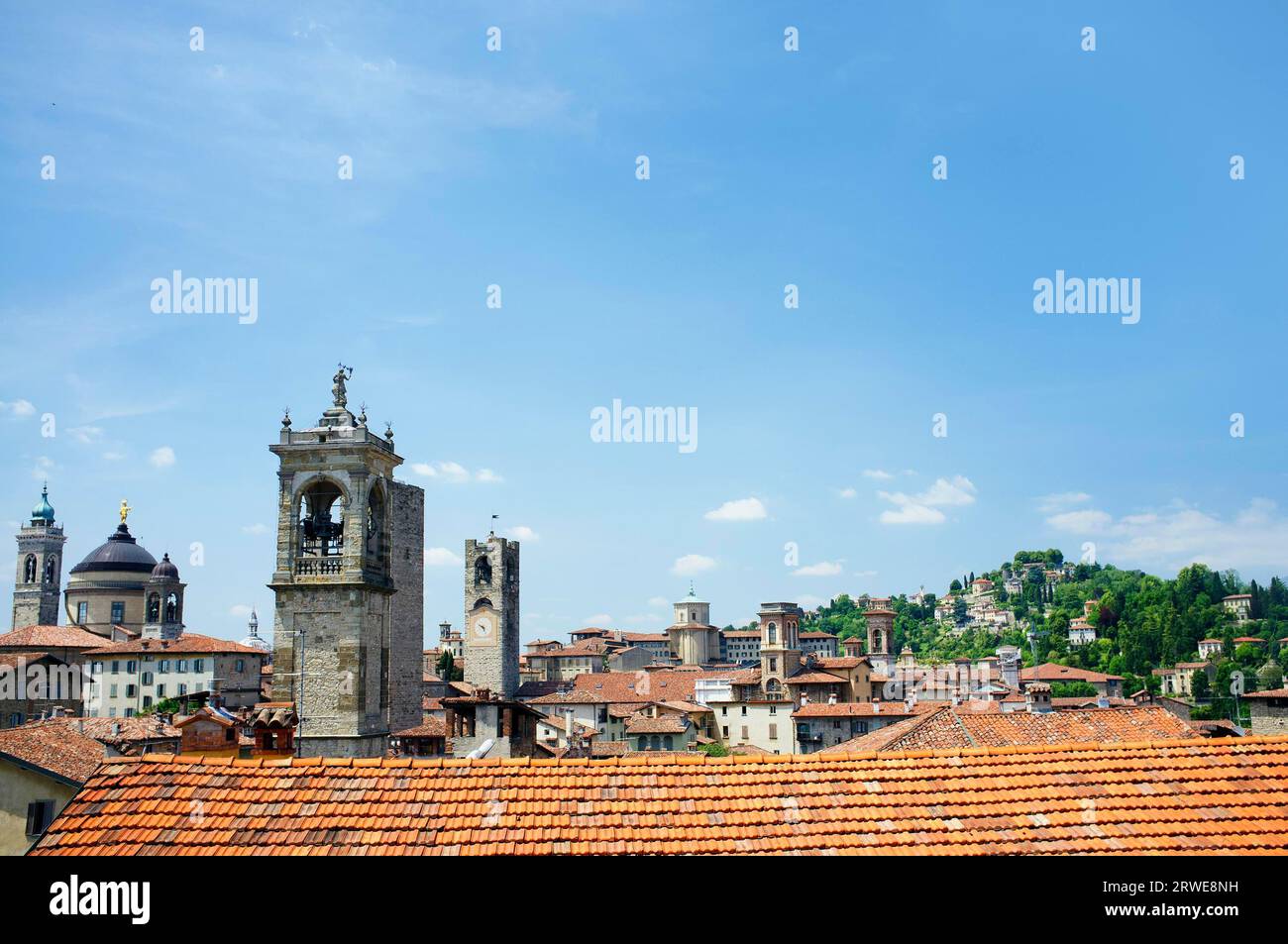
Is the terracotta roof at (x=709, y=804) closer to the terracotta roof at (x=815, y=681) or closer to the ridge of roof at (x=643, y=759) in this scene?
the ridge of roof at (x=643, y=759)

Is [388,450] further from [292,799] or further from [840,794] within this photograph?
[840,794]

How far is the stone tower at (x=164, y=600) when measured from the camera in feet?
293

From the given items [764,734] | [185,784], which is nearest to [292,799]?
[185,784]

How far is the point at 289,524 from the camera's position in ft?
70.5

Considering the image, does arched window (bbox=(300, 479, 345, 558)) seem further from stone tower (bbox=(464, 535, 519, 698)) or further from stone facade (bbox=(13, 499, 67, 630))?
stone facade (bbox=(13, 499, 67, 630))

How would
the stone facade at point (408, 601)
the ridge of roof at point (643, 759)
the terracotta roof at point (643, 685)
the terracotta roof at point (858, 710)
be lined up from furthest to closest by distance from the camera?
the terracotta roof at point (643, 685), the terracotta roof at point (858, 710), the stone facade at point (408, 601), the ridge of roof at point (643, 759)

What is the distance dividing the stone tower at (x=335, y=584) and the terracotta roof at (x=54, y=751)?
792 cm

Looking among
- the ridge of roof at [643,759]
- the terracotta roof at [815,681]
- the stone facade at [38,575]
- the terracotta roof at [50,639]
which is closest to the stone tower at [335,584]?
the ridge of roof at [643,759]

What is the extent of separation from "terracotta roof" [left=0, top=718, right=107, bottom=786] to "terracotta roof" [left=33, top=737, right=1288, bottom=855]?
58.5ft

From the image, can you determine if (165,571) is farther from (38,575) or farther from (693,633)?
(693,633)

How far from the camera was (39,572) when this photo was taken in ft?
356

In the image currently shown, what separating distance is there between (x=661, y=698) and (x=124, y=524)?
55.8 metres

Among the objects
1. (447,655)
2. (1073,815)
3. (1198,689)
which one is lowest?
(1198,689)
